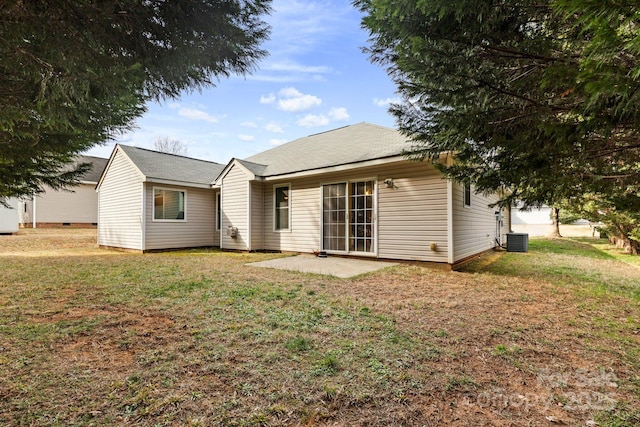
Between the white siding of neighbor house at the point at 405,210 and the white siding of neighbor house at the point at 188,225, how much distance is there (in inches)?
203

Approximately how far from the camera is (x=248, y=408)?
196 cm

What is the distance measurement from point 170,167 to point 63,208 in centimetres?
1328

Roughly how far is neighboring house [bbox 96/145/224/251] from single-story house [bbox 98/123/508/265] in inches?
1.6

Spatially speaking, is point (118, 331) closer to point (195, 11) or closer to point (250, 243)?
point (195, 11)

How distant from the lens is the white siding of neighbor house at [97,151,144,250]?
35.7 feet

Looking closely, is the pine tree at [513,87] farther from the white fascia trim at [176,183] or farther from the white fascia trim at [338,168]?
the white fascia trim at [176,183]

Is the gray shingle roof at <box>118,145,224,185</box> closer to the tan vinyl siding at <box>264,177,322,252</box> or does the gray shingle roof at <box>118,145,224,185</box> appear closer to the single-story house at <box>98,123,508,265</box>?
the single-story house at <box>98,123,508,265</box>

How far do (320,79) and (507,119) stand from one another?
8448 millimetres

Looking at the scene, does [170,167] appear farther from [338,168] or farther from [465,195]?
[465,195]

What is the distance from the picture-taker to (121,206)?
462 inches

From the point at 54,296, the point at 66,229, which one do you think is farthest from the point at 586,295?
the point at 66,229

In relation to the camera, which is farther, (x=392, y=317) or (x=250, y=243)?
(x=250, y=243)

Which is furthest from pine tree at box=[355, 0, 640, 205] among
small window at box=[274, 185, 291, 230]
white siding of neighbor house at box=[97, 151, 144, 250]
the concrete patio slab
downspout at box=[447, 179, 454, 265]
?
white siding of neighbor house at box=[97, 151, 144, 250]

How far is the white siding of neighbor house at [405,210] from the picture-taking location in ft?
23.6
